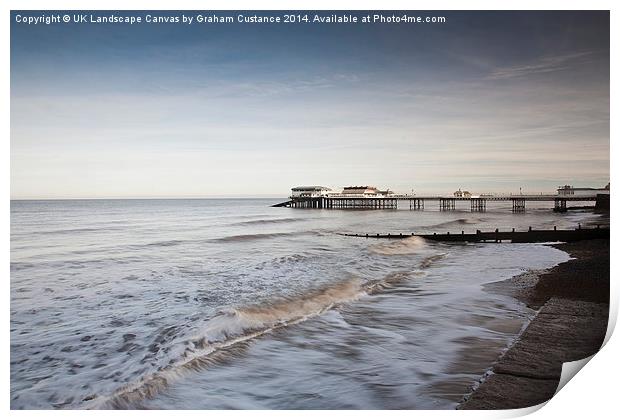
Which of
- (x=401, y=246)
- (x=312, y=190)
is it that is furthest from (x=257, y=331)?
(x=401, y=246)

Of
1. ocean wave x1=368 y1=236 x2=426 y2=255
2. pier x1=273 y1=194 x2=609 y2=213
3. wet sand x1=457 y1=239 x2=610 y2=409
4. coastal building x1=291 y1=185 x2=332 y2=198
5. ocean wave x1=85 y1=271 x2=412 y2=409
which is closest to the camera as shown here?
wet sand x1=457 y1=239 x2=610 y2=409

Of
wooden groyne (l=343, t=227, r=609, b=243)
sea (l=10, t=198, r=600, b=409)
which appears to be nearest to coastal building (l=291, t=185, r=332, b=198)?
sea (l=10, t=198, r=600, b=409)

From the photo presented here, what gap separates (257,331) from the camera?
3.18 meters

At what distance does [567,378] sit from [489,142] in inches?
110

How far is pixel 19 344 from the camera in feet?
9.91

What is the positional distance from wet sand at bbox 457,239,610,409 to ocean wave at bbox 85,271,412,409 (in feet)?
4.12

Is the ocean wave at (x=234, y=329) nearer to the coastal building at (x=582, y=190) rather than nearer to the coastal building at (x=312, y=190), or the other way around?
the coastal building at (x=582, y=190)

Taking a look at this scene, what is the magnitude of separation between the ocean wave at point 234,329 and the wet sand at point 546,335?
126cm

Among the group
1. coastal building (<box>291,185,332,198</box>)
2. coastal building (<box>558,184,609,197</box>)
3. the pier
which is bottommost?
the pier

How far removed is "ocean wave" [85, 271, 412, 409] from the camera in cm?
239

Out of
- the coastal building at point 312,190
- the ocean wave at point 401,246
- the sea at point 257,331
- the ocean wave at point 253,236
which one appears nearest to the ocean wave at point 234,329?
the sea at point 257,331

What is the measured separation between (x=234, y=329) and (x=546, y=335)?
1.87 m

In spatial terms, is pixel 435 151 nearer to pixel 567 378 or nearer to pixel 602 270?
pixel 602 270

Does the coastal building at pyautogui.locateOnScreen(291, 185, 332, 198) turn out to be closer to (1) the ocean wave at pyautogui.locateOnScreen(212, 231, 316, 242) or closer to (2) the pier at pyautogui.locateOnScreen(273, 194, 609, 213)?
(2) the pier at pyautogui.locateOnScreen(273, 194, 609, 213)
